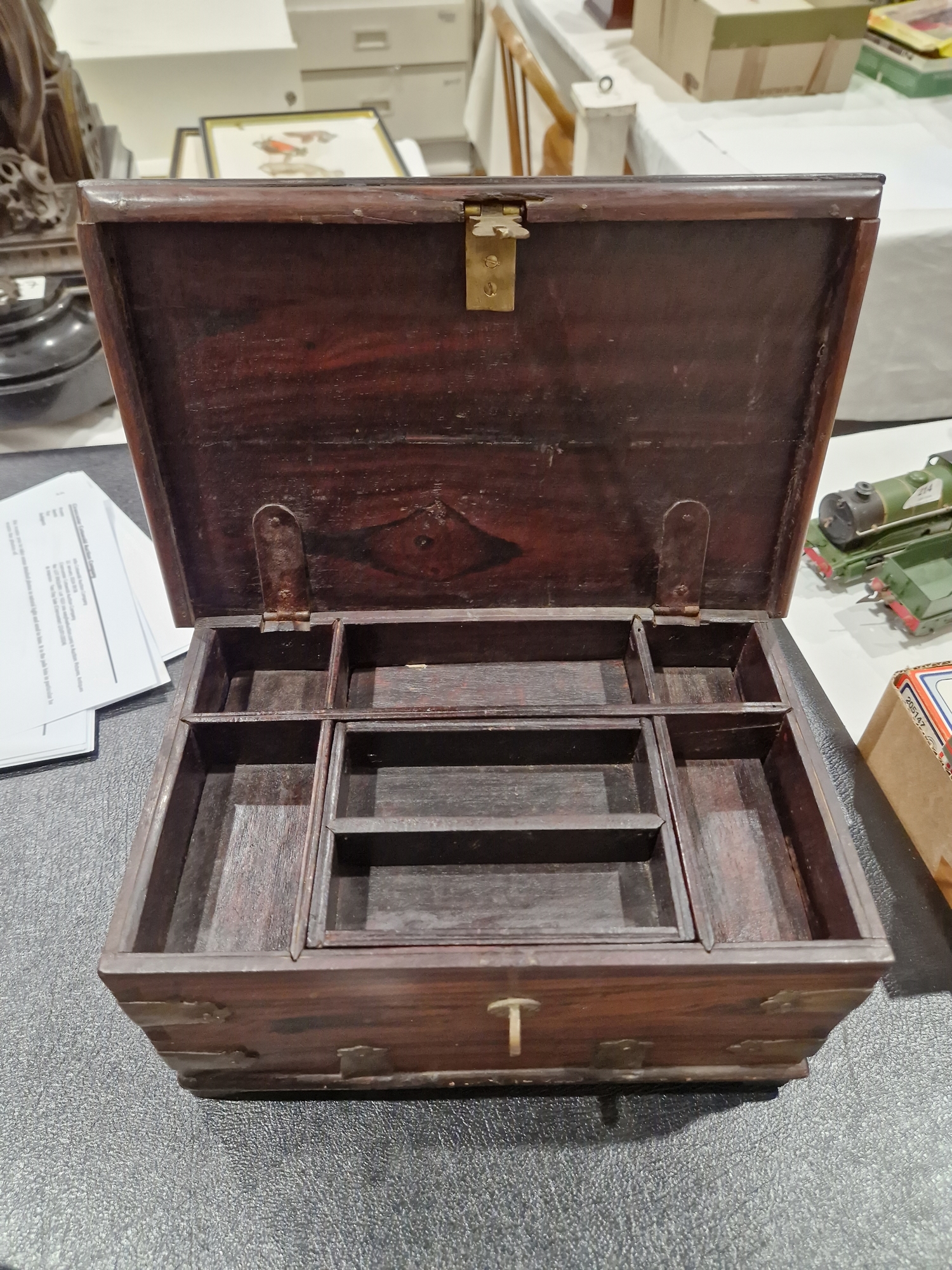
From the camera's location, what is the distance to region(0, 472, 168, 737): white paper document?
1.26 m

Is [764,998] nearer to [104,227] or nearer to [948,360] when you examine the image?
[104,227]

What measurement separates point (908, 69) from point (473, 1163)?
248 centimetres

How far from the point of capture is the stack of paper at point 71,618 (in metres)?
1.24

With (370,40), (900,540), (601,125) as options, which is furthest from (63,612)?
(370,40)

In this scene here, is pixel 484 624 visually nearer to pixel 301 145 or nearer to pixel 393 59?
pixel 301 145

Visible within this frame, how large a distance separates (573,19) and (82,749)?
2.56 metres

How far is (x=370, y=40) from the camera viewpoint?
10.5 feet

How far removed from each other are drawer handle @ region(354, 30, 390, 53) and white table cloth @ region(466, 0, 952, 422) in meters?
1.18

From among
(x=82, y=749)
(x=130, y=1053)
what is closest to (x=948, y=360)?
(x=82, y=749)

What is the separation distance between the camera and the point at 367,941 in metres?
0.79

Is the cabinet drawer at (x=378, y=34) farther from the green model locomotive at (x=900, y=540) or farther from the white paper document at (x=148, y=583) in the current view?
the green model locomotive at (x=900, y=540)

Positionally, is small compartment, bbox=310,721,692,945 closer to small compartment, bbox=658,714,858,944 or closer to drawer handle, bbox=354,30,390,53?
small compartment, bbox=658,714,858,944

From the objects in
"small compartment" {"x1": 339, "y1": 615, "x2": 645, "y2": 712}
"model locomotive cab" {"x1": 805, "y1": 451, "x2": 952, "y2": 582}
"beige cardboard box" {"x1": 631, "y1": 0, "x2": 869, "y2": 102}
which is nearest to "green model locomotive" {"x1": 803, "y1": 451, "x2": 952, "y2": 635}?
"model locomotive cab" {"x1": 805, "y1": 451, "x2": 952, "y2": 582}

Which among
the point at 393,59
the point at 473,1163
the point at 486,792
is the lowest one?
the point at 473,1163
